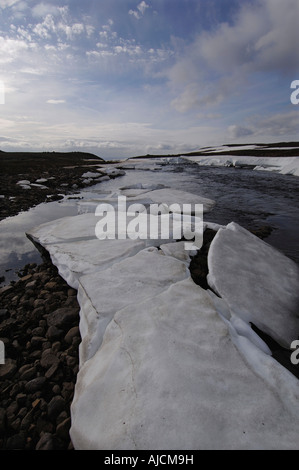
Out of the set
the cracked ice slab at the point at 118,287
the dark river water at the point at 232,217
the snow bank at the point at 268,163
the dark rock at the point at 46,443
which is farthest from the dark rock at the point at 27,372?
the snow bank at the point at 268,163

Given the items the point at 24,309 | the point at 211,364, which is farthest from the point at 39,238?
the point at 211,364

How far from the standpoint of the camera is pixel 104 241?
357 centimetres

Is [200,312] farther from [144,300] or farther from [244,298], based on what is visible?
[244,298]

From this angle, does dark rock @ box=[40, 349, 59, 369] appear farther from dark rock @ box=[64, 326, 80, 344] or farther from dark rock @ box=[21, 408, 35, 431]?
dark rock @ box=[21, 408, 35, 431]

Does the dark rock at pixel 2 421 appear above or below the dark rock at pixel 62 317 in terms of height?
below

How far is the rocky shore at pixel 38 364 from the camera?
1385mm

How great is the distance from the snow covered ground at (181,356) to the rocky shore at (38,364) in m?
0.13

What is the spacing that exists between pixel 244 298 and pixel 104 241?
2.11 meters

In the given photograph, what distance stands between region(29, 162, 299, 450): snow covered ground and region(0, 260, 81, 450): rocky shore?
13 cm

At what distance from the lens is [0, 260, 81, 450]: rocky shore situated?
138cm

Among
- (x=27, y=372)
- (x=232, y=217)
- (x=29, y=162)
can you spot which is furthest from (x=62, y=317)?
(x=29, y=162)

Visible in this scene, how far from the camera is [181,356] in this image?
149 cm

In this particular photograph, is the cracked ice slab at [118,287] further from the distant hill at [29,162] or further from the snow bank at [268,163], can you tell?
the snow bank at [268,163]
